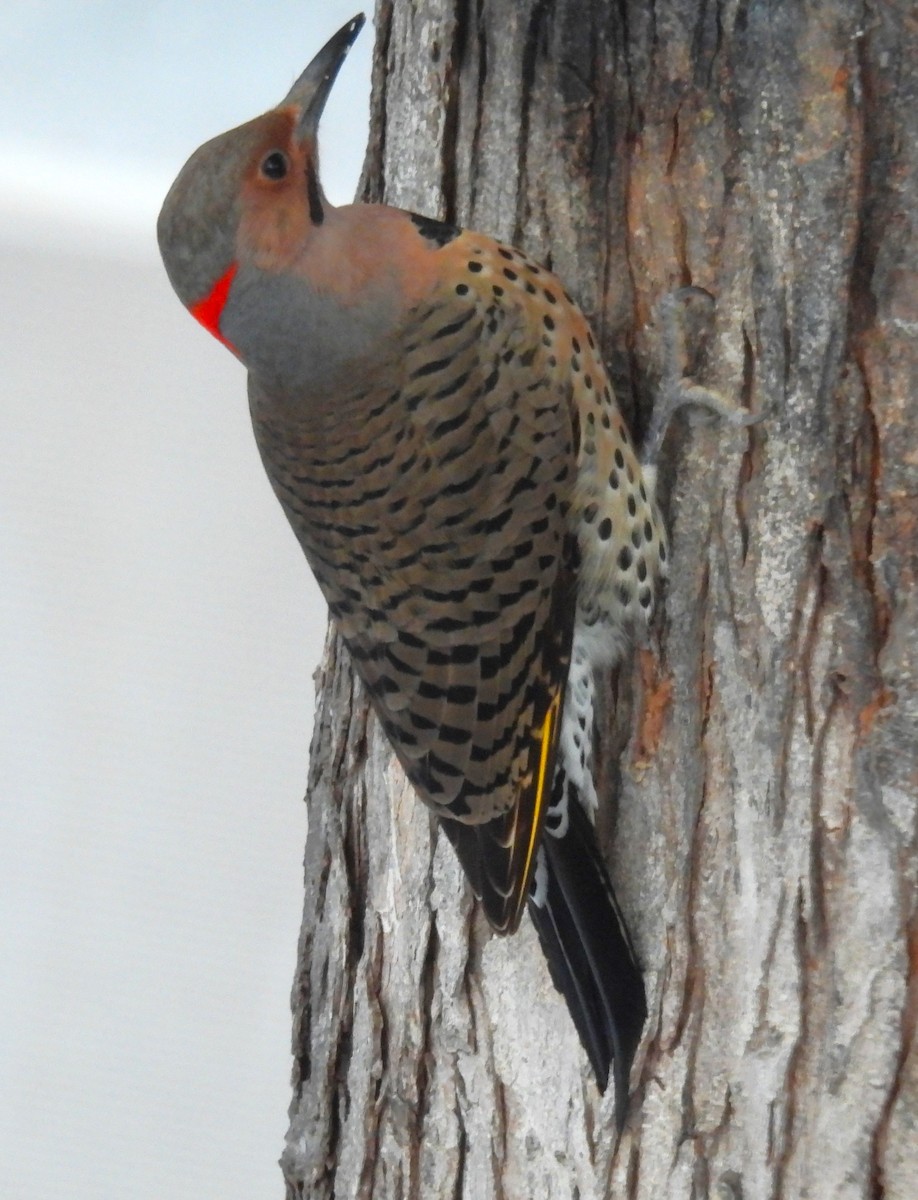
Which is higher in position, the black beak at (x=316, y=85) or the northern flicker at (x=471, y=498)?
the black beak at (x=316, y=85)

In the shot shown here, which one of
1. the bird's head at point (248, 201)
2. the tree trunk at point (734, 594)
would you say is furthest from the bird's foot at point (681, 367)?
the bird's head at point (248, 201)

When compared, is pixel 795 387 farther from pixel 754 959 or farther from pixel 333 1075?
pixel 333 1075

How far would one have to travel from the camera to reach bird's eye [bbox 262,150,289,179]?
1.27 m

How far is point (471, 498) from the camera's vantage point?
1.34 metres

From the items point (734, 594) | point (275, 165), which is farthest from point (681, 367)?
point (275, 165)

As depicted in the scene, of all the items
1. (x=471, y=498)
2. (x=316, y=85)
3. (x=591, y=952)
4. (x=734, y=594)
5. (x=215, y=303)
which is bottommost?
(x=591, y=952)

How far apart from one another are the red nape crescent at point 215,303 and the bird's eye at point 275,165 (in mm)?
95

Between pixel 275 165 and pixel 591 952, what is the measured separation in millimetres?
885

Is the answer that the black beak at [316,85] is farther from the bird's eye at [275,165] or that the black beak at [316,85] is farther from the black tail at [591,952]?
the black tail at [591,952]

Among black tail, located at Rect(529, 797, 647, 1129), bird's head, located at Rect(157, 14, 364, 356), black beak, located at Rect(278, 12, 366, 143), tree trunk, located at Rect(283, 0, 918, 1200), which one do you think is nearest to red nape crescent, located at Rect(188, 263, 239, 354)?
bird's head, located at Rect(157, 14, 364, 356)

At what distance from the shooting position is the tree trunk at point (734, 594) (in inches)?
46.6

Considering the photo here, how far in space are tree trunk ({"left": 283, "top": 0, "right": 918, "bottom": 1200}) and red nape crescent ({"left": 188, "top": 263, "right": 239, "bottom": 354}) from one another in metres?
0.30

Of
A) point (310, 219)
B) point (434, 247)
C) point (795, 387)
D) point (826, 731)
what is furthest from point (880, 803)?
point (310, 219)

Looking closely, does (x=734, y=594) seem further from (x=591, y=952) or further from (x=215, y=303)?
(x=215, y=303)
